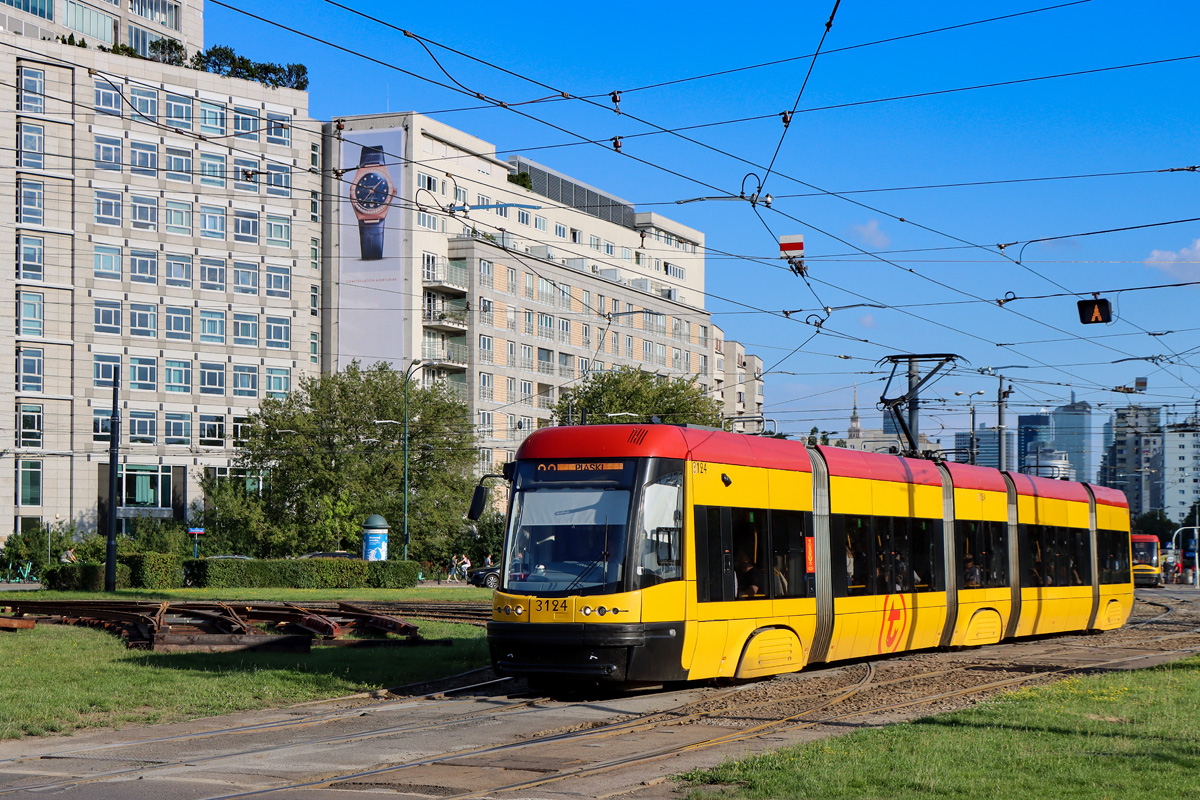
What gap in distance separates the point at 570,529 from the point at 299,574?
33.5 m

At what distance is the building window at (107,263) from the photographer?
→ 2753 inches

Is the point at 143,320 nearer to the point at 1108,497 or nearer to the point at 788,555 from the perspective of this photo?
the point at 1108,497

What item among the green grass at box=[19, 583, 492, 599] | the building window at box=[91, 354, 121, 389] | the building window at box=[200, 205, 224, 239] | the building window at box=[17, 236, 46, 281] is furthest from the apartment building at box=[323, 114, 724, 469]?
the green grass at box=[19, 583, 492, 599]

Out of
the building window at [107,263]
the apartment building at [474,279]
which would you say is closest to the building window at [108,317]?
the building window at [107,263]

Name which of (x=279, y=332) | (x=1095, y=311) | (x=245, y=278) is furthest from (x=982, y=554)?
(x=279, y=332)

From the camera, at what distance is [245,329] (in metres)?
75.1

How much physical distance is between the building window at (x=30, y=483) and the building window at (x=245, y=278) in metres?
14.0

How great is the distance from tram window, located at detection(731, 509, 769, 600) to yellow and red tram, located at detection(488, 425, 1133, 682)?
0.08 ft

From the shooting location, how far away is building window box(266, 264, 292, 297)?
76000 mm

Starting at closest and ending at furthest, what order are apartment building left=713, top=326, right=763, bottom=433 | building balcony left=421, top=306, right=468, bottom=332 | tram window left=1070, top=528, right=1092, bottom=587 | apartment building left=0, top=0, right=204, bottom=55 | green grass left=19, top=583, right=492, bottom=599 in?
tram window left=1070, top=528, right=1092, bottom=587, green grass left=19, top=583, right=492, bottom=599, apartment building left=0, top=0, right=204, bottom=55, building balcony left=421, top=306, right=468, bottom=332, apartment building left=713, top=326, right=763, bottom=433

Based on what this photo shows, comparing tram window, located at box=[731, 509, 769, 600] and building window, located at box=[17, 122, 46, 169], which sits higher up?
building window, located at box=[17, 122, 46, 169]

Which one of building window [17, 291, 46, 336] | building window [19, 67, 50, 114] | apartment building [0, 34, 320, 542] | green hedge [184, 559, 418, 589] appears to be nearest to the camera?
green hedge [184, 559, 418, 589]

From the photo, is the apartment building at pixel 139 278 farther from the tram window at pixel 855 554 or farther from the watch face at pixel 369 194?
the tram window at pixel 855 554

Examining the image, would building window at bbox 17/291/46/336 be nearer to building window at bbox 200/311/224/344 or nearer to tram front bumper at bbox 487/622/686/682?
building window at bbox 200/311/224/344
